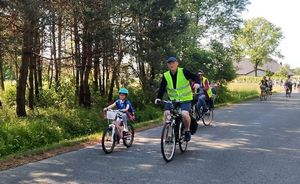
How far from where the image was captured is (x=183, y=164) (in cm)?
842

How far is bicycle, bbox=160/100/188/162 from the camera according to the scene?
8.56m

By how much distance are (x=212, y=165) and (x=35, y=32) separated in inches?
420

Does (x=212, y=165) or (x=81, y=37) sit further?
(x=81, y=37)

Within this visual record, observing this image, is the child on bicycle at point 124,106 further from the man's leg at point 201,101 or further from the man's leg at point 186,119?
the man's leg at point 201,101

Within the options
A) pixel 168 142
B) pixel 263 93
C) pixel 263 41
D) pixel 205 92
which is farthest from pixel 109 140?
pixel 263 41

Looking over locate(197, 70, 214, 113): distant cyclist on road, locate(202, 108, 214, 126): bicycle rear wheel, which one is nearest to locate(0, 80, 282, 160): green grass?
locate(202, 108, 214, 126): bicycle rear wheel

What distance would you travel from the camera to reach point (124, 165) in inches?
325

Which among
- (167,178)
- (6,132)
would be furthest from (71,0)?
(167,178)

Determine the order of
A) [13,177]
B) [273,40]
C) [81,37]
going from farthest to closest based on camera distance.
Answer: [273,40]
[81,37]
[13,177]

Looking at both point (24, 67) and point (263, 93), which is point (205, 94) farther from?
point (263, 93)

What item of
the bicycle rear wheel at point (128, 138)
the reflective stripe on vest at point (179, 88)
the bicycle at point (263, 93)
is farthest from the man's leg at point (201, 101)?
the bicycle at point (263, 93)

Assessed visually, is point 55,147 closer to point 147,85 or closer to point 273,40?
point 147,85

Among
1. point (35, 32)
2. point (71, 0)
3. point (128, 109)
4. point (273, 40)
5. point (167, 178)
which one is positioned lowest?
point (167, 178)

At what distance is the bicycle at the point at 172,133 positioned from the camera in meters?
8.56
